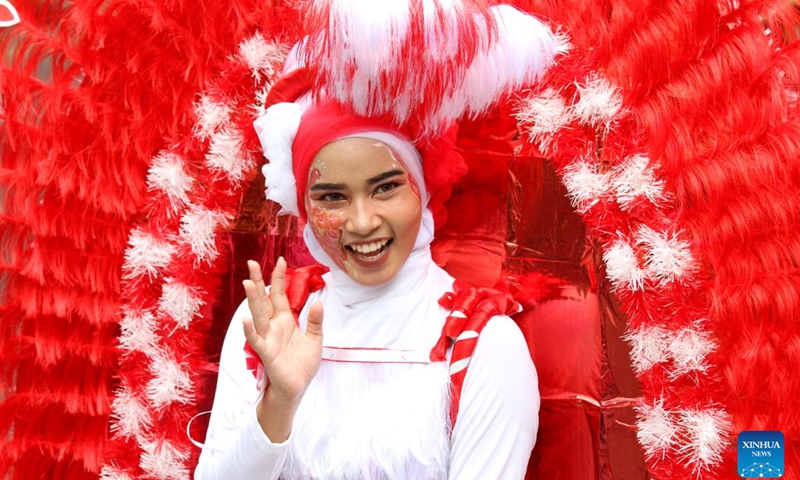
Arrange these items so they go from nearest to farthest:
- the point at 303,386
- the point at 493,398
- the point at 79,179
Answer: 1. the point at 303,386
2. the point at 493,398
3. the point at 79,179

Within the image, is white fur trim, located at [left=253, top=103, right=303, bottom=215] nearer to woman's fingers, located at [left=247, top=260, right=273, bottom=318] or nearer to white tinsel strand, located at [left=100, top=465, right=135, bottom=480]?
woman's fingers, located at [left=247, top=260, right=273, bottom=318]

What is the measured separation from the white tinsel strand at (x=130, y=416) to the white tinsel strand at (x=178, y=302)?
0.20 metres

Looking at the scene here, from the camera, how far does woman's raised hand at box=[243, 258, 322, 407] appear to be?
1425 millimetres

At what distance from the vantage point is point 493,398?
1.57 metres

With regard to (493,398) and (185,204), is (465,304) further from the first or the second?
(185,204)

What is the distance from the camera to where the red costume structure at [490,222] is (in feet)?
5.26

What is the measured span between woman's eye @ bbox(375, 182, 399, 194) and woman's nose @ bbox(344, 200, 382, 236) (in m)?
0.03

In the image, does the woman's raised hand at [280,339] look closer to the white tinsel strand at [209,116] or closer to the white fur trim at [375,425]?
the white fur trim at [375,425]

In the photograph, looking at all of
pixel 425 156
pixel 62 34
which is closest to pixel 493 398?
pixel 425 156

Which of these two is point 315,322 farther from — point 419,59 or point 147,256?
point 147,256

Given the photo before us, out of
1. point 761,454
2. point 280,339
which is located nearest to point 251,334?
point 280,339

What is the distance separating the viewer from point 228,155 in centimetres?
198

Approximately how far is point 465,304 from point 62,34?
1.08 metres

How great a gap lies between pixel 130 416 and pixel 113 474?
135 mm
